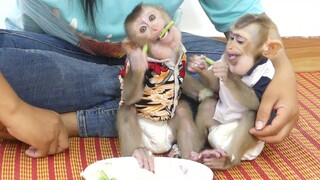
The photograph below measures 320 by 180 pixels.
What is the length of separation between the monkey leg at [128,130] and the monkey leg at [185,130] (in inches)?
2.8

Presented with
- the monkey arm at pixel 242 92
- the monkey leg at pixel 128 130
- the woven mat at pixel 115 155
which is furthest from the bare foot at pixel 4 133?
the monkey arm at pixel 242 92

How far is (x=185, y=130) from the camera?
39.9 inches

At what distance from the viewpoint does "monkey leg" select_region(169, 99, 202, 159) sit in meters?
1.01

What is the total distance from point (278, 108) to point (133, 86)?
274 millimetres

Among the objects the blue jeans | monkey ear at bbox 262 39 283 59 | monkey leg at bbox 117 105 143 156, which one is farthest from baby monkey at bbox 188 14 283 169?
the blue jeans

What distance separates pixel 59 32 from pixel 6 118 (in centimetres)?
37

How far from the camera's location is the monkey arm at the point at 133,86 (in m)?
0.91

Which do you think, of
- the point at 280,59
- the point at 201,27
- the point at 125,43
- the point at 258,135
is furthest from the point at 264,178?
the point at 201,27

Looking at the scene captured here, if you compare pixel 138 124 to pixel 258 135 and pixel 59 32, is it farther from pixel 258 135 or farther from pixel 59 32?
pixel 59 32

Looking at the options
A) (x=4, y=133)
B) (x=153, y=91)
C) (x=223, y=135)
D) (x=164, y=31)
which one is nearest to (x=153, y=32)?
(x=164, y=31)

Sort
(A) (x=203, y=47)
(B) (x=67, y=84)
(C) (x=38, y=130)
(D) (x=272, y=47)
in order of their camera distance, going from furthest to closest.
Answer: (A) (x=203, y=47) < (B) (x=67, y=84) < (C) (x=38, y=130) < (D) (x=272, y=47)

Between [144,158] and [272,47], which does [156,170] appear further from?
[272,47]

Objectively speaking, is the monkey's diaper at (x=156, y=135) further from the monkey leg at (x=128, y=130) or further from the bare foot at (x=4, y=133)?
the bare foot at (x=4, y=133)

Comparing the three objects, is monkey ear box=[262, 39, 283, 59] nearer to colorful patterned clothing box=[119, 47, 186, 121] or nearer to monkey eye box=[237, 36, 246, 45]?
monkey eye box=[237, 36, 246, 45]
